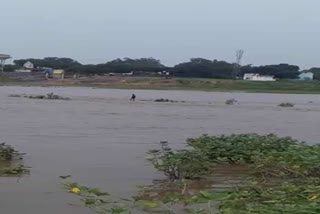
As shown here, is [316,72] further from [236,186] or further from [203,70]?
[236,186]

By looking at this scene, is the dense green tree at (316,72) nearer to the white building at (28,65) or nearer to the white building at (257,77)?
the white building at (257,77)

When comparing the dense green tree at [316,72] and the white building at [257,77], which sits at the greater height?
the dense green tree at [316,72]

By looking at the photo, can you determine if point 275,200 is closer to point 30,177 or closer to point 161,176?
point 161,176

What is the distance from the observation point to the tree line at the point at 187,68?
95812 mm

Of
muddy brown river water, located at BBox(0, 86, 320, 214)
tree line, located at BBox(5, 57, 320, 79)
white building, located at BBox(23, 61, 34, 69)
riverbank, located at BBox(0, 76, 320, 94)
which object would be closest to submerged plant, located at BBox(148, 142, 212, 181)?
muddy brown river water, located at BBox(0, 86, 320, 214)

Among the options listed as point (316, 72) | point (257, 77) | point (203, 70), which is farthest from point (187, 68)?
point (316, 72)

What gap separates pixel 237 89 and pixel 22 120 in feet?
193

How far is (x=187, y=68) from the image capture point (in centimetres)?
9619

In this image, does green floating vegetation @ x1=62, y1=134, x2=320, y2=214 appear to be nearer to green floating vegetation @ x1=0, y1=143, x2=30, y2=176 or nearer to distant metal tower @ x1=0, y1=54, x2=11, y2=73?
green floating vegetation @ x1=0, y1=143, x2=30, y2=176

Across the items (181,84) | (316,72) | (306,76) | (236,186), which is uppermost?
(316,72)

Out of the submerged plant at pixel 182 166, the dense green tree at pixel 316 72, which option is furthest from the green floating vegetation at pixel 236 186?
the dense green tree at pixel 316 72

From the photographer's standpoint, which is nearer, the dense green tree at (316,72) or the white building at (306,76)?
the white building at (306,76)

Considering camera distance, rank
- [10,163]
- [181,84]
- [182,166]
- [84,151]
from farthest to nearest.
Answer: [181,84] < [84,151] < [10,163] < [182,166]

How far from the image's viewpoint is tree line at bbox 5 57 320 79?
314 ft
